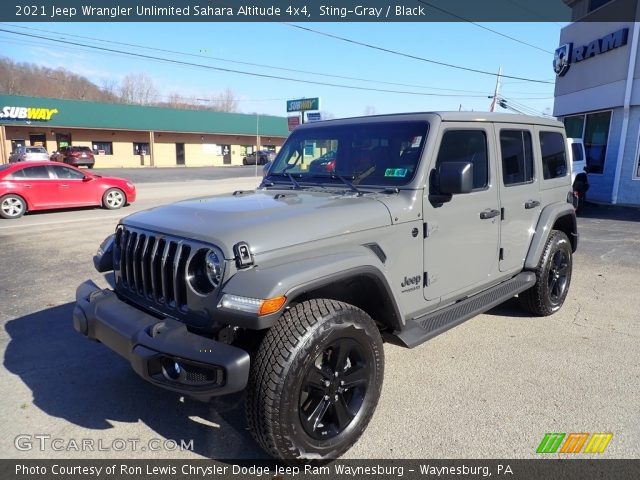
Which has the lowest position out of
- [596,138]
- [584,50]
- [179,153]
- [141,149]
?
[179,153]

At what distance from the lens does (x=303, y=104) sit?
1421 inches

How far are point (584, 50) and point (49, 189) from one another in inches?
698

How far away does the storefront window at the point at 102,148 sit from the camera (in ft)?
149

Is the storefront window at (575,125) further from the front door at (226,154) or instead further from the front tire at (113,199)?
the front door at (226,154)

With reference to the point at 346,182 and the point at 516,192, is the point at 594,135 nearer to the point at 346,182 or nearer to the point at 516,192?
the point at 516,192

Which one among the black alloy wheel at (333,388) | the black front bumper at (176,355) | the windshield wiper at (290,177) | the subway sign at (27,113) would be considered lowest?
the black alloy wheel at (333,388)

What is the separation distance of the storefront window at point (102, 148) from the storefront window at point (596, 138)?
41.9m

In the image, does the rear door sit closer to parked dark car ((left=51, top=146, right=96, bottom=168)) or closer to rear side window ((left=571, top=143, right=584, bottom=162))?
rear side window ((left=571, top=143, right=584, bottom=162))

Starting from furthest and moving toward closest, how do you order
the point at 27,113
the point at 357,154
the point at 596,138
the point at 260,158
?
1. the point at 260,158
2. the point at 27,113
3. the point at 596,138
4. the point at 357,154

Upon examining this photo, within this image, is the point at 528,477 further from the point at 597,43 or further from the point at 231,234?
the point at 597,43

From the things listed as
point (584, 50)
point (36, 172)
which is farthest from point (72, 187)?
point (584, 50)

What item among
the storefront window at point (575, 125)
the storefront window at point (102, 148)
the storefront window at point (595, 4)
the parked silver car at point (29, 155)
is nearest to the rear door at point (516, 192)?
the storefront window at point (575, 125)

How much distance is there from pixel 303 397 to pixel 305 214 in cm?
110

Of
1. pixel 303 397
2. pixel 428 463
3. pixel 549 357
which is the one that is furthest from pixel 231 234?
pixel 549 357
